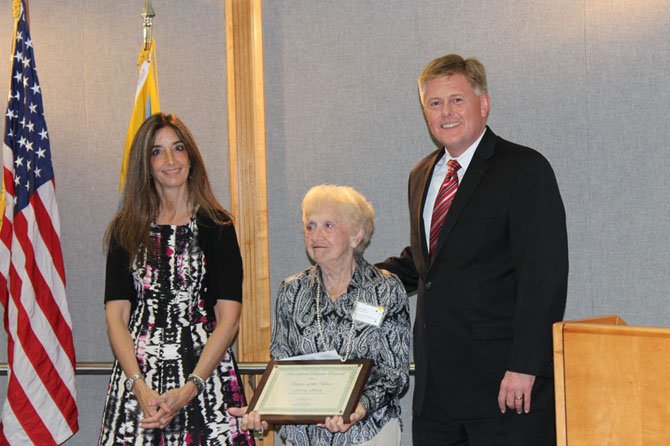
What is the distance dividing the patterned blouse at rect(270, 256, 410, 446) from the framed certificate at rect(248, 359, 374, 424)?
102mm

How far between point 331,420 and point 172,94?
8.62 ft

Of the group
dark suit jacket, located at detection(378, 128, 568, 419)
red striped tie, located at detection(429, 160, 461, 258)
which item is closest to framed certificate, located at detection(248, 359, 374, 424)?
dark suit jacket, located at detection(378, 128, 568, 419)

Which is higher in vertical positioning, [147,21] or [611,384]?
[147,21]

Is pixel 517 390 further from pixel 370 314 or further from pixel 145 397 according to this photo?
pixel 145 397

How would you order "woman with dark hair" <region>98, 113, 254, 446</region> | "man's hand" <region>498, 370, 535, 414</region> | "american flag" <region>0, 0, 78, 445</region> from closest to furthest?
"man's hand" <region>498, 370, 535, 414</region>, "woman with dark hair" <region>98, 113, 254, 446</region>, "american flag" <region>0, 0, 78, 445</region>

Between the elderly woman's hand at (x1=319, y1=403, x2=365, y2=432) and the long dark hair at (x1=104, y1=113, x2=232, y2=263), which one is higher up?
the long dark hair at (x1=104, y1=113, x2=232, y2=263)

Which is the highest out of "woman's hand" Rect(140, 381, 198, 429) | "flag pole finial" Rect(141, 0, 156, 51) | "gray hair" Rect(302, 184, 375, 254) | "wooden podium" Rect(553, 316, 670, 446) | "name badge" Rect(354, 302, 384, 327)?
"flag pole finial" Rect(141, 0, 156, 51)

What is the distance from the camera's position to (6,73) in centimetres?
496

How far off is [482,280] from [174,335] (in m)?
1.24

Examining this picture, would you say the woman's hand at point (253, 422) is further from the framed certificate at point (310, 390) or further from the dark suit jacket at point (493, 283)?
the dark suit jacket at point (493, 283)

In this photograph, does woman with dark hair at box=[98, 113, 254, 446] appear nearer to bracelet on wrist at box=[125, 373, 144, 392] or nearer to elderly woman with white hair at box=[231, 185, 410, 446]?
bracelet on wrist at box=[125, 373, 144, 392]

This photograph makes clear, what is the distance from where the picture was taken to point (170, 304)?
3242 mm

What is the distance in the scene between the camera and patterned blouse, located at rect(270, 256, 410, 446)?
2.92m

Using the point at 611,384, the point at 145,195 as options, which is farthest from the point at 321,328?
the point at 611,384
